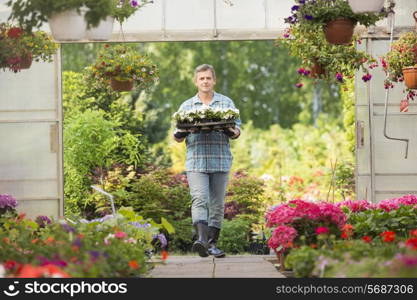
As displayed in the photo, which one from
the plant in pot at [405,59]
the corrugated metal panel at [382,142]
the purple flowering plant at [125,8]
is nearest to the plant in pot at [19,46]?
the purple flowering plant at [125,8]

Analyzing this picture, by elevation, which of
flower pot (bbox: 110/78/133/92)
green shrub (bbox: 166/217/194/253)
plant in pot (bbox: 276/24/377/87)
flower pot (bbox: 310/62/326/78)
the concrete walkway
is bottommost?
green shrub (bbox: 166/217/194/253)

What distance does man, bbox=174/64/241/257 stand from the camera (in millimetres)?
6477

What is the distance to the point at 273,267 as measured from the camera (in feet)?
19.2

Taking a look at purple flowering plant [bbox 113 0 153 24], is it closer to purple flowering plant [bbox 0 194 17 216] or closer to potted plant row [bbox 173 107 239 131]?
potted plant row [bbox 173 107 239 131]

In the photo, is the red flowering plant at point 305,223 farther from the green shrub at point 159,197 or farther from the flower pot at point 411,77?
the green shrub at point 159,197

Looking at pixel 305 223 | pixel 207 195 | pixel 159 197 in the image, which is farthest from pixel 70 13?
pixel 159 197

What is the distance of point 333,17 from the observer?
5.74 m

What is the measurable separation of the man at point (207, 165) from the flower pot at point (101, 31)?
1640mm

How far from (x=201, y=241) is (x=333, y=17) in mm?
1858

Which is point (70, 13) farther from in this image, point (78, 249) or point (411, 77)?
point (411, 77)

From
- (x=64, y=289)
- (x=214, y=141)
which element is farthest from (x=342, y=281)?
(x=214, y=141)

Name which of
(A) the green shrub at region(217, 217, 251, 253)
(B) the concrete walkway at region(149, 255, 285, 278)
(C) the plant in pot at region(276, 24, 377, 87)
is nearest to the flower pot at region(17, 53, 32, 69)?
(B) the concrete walkway at region(149, 255, 285, 278)

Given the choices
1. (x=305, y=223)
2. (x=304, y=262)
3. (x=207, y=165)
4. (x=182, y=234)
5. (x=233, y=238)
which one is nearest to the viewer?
(x=304, y=262)

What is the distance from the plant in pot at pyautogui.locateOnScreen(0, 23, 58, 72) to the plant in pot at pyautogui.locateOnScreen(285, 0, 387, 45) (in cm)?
180
